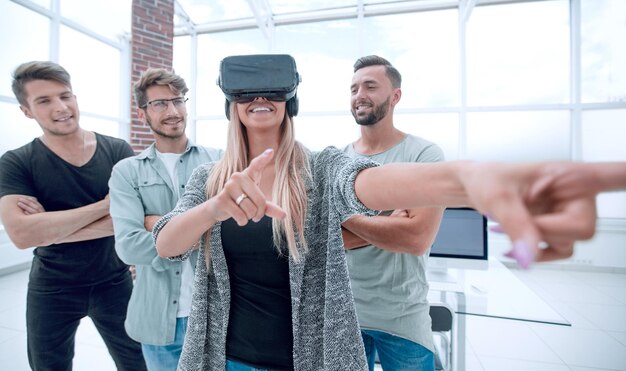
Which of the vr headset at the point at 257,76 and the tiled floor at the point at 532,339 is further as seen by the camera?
the tiled floor at the point at 532,339

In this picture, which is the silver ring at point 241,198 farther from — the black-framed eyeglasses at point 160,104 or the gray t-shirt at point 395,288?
the black-framed eyeglasses at point 160,104

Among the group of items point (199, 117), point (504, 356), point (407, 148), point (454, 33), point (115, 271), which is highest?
point (454, 33)

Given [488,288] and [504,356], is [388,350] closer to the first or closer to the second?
[488,288]

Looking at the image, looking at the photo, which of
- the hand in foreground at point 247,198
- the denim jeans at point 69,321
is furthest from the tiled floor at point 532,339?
the hand in foreground at point 247,198

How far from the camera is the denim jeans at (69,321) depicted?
1.54m

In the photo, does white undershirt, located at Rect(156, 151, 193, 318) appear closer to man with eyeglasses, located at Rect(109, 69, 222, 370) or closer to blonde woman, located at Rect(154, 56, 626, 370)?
man with eyeglasses, located at Rect(109, 69, 222, 370)

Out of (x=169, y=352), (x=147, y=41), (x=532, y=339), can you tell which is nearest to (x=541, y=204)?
(x=169, y=352)

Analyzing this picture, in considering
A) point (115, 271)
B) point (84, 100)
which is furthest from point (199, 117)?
point (115, 271)

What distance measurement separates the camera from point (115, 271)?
1677mm

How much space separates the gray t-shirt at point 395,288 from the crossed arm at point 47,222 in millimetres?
1179

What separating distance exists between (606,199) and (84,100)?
344 inches

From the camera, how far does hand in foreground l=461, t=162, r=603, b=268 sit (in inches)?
15.6

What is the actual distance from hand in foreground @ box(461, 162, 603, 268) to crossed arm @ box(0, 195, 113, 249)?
1.61 meters

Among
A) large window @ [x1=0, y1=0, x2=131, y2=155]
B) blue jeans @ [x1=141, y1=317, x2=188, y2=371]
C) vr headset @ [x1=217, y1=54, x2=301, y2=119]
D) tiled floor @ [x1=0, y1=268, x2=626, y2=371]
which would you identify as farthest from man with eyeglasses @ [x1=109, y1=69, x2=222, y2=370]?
large window @ [x1=0, y1=0, x2=131, y2=155]
